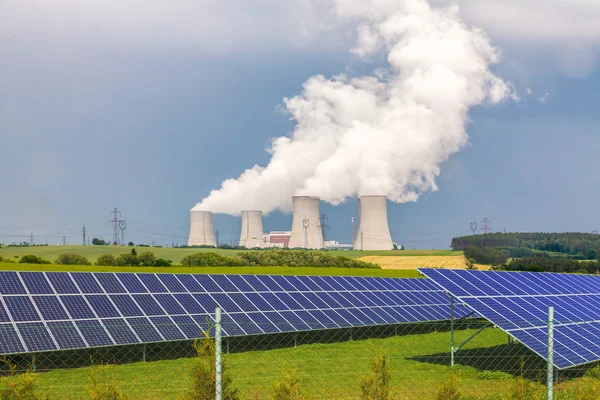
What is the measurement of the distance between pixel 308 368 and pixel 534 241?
476 feet

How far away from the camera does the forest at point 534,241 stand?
5797 inches

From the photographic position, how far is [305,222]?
111 metres

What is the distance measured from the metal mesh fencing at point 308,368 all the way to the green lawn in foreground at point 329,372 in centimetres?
3

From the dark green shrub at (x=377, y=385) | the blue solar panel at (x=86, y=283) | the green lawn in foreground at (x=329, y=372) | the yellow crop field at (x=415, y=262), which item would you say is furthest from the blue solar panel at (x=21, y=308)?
the yellow crop field at (x=415, y=262)

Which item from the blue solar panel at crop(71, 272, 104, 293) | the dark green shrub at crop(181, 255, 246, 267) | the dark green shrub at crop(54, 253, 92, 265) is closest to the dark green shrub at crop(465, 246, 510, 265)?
the dark green shrub at crop(181, 255, 246, 267)

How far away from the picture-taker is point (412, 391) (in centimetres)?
1783

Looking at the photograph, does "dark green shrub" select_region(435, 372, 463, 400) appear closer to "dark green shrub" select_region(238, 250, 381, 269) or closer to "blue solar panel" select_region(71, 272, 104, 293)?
"blue solar panel" select_region(71, 272, 104, 293)

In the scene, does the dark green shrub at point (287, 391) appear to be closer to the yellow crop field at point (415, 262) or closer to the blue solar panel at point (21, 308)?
the blue solar panel at point (21, 308)

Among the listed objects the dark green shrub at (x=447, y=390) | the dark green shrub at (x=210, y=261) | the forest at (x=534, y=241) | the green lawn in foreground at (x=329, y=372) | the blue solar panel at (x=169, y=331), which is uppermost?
the forest at (x=534, y=241)

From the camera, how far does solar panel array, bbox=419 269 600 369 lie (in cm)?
1969

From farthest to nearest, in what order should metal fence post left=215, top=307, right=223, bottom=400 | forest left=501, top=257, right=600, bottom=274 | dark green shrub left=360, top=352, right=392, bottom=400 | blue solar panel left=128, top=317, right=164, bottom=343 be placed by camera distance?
forest left=501, top=257, right=600, bottom=274, blue solar panel left=128, top=317, right=164, bottom=343, dark green shrub left=360, top=352, right=392, bottom=400, metal fence post left=215, top=307, right=223, bottom=400

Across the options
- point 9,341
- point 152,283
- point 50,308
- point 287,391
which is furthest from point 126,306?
point 287,391

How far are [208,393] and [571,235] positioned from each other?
15970cm

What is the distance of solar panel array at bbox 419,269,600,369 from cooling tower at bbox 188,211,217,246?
357ft
